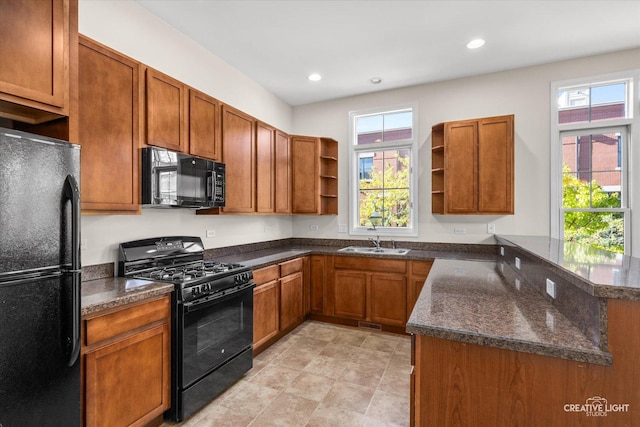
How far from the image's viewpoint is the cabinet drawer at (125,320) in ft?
5.18

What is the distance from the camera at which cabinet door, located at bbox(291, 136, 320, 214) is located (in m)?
4.09

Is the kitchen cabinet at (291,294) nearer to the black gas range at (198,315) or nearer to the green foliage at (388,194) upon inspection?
the black gas range at (198,315)

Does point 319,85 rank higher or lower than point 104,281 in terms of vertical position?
higher

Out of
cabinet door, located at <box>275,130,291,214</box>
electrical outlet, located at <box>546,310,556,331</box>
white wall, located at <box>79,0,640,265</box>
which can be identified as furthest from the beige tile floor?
cabinet door, located at <box>275,130,291,214</box>

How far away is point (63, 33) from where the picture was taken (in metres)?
1.60

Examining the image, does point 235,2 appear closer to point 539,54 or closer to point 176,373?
point 176,373

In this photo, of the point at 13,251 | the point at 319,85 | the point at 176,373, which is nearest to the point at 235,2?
the point at 319,85

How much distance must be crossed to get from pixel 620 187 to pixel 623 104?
850 millimetres

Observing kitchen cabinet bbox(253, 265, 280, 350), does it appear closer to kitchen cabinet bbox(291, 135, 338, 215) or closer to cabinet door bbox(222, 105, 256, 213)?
cabinet door bbox(222, 105, 256, 213)

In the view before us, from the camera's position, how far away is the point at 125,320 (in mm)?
1735

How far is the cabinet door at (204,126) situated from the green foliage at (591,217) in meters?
3.63

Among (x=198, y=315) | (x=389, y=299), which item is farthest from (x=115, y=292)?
(x=389, y=299)

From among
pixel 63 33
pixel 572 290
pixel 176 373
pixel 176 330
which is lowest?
pixel 176 373

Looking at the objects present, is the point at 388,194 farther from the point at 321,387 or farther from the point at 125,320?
the point at 125,320
